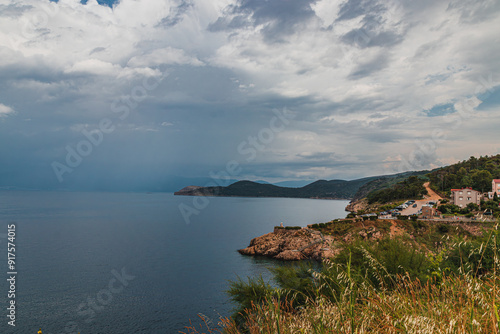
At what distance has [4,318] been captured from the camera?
26281 mm

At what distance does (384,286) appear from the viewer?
10.8 m

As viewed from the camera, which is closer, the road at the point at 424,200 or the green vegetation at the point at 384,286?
the green vegetation at the point at 384,286

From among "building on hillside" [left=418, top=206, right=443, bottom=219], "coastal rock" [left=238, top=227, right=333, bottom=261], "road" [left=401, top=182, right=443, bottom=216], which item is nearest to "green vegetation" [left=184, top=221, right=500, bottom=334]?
"coastal rock" [left=238, top=227, right=333, bottom=261]

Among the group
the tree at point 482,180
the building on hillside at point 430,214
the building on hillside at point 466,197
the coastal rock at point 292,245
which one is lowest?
the coastal rock at point 292,245

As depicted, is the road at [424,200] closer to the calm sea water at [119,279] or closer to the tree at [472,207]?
the tree at [472,207]

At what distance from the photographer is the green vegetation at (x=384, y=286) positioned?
4617 mm

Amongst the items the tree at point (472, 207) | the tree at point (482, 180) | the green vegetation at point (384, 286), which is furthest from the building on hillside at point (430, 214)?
the green vegetation at point (384, 286)

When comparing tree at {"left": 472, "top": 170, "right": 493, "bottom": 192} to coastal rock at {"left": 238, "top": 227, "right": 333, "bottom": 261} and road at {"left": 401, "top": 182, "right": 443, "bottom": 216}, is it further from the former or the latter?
coastal rock at {"left": 238, "top": 227, "right": 333, "bottom": 261}

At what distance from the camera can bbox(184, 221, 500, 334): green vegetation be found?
462 cm

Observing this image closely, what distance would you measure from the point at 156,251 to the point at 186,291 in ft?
82.4

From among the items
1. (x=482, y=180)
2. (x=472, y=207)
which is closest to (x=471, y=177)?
(x=482, y=180)

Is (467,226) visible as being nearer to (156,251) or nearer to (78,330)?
(156,251)

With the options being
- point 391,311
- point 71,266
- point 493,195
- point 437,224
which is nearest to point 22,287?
point 71,266

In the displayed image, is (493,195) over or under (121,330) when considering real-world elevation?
over
